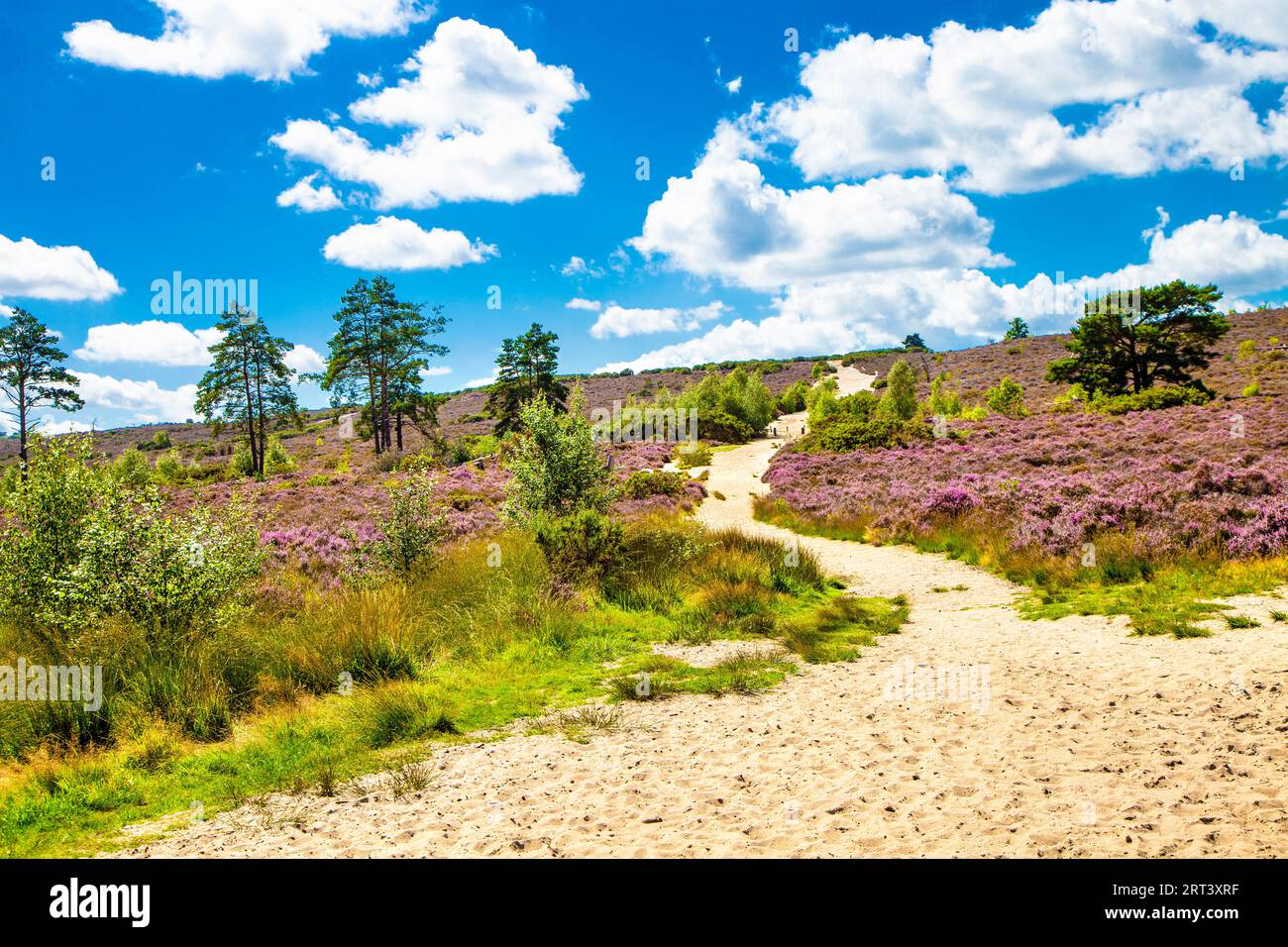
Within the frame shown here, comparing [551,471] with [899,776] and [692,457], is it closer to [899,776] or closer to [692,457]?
[899,776]

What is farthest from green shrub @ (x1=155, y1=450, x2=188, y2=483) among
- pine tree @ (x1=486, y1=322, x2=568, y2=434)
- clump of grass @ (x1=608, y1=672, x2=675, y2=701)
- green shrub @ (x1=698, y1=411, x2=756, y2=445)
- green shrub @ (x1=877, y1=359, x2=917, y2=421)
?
green shrub @ (x1=877, y1=359, x2=917, y2=421)

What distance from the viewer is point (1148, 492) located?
48.1ft

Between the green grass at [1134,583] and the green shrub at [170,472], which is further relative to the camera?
the green shrub at [170,472]

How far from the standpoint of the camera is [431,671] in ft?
27.0

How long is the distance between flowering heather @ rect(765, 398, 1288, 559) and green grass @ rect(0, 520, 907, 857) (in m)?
5.69

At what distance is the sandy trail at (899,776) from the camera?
4.18 metres

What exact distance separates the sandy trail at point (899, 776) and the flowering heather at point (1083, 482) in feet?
17.4

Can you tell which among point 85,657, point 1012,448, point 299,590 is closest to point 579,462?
point 299,590

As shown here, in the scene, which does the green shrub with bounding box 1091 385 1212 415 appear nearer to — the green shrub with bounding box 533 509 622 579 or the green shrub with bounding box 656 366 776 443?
the green shrub with bounding box 656 366 776 443

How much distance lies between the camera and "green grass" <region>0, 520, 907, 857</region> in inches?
208

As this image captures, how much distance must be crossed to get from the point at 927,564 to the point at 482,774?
12.9 metres

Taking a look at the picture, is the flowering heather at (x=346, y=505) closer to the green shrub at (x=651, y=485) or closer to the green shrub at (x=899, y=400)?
the green shrub at (x=651, y=485)

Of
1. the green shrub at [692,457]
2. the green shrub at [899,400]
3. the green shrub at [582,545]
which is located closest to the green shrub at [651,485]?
the green shrub at [692,457]

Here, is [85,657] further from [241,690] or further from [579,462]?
[579,462]
